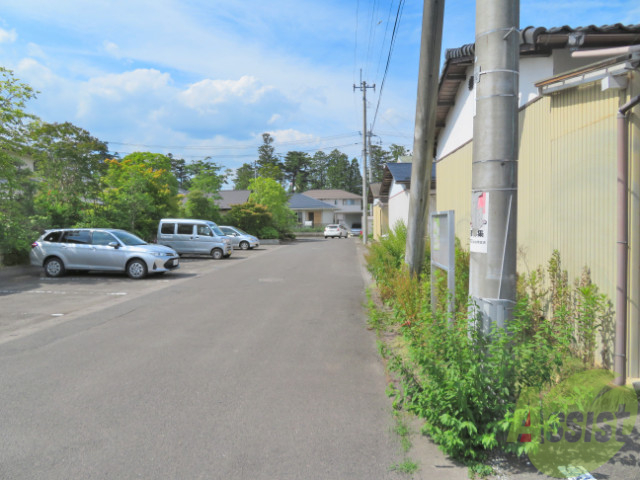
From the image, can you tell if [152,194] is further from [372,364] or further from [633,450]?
[633,450]

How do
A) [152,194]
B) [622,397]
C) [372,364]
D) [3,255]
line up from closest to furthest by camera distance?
[622,397]
[372,364]
[3,255]
[152,194]

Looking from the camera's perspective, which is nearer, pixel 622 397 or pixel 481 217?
pixel 481 217

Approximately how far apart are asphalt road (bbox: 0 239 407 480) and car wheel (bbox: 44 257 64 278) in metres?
4.94

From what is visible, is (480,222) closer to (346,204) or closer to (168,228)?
(168,228)

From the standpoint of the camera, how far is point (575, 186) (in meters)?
5.65

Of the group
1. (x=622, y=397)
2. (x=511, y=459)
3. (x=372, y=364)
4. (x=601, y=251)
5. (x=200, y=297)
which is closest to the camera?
(x=511, y=459)

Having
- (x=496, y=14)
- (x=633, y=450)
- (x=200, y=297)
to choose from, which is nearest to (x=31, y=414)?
(x=633, y=450)

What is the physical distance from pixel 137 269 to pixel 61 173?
20.7 feet

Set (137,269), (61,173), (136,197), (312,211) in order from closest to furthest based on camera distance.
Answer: (137,269) < (61,173) < (136,197) < (312,211)

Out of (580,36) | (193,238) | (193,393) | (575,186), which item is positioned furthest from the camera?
(193,238)

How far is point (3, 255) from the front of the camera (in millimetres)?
16188

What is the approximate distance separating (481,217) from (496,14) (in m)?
1.64

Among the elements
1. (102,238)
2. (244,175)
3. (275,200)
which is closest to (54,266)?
(102,238)

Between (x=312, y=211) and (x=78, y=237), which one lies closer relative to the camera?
(x=78, y=237)
